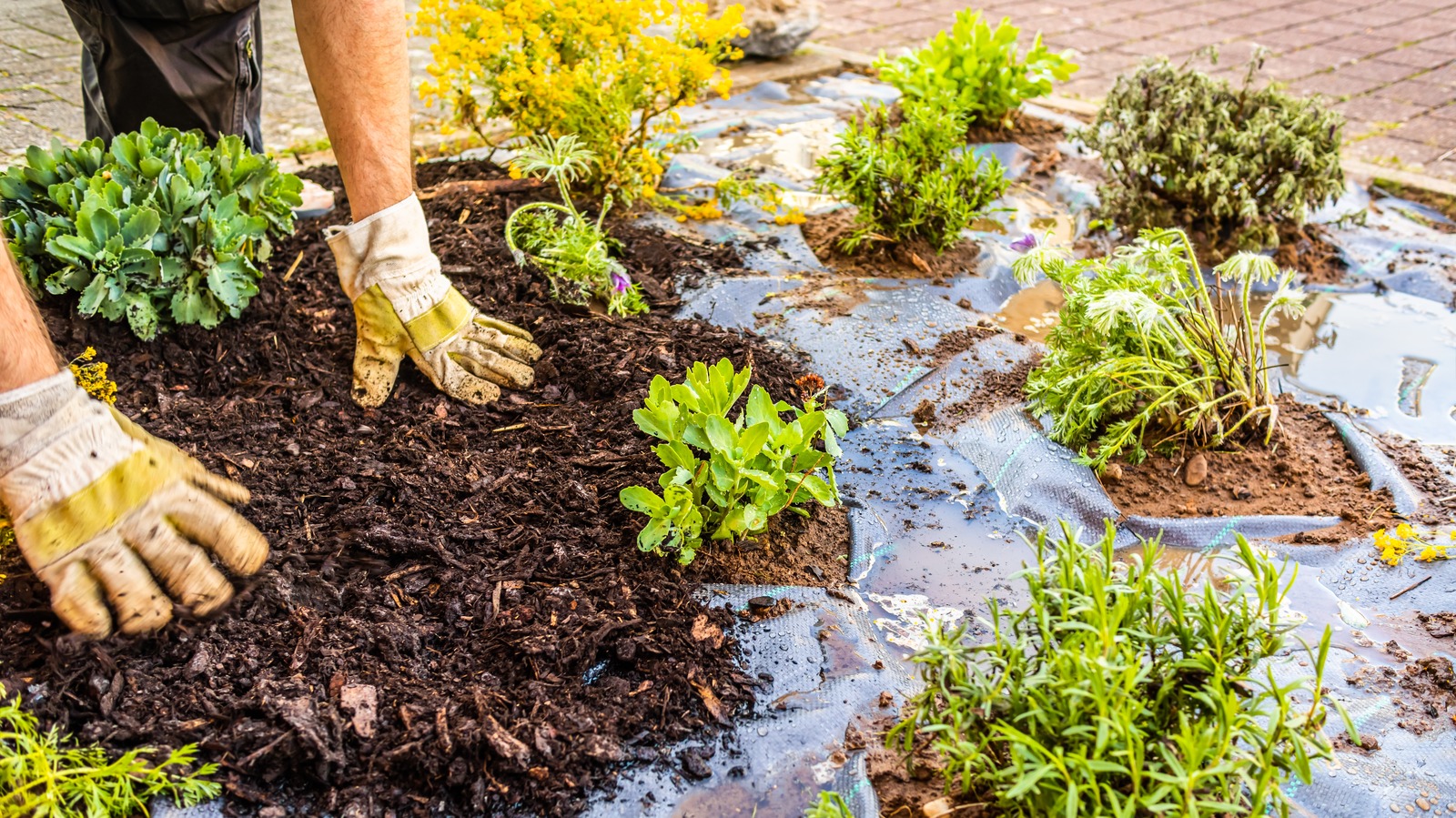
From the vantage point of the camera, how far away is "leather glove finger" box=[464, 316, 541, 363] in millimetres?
2684

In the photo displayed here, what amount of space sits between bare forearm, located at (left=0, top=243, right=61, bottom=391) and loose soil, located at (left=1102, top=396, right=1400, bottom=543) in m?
2.33

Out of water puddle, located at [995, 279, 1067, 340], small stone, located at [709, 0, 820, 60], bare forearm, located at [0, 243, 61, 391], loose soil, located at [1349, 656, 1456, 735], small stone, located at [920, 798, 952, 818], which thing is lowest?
loose soil, located at [1349, 656, 1456, 735]

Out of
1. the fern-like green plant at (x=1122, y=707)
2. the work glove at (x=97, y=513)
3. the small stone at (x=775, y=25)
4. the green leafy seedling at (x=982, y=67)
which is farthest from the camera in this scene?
the small stone at (x=775, y=25)

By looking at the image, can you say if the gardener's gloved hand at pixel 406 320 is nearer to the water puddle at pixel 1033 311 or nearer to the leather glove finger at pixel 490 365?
the leather glove finger at pixel 490 365

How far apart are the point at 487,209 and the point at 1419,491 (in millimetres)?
2938

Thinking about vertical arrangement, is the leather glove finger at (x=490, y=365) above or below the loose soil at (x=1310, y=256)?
above

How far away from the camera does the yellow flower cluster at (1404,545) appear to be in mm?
2209

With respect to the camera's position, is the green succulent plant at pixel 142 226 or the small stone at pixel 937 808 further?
the green succulent plant at pixel 142 226

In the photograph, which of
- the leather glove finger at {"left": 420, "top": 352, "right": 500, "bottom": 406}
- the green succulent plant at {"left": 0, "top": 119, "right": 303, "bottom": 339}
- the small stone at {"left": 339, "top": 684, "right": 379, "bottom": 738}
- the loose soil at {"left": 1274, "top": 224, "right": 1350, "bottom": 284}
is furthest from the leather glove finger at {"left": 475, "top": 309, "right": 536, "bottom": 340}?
the loose soil at {"left": 1274, "top": 224, "right": 1350, "bottom": 284}

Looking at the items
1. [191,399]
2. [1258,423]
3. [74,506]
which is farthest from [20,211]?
[1258,423]

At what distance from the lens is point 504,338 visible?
2727mm

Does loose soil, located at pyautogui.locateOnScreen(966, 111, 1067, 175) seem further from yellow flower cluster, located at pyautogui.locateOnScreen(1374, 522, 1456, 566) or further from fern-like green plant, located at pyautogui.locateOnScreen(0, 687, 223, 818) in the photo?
fern-like green plant, located at pyautogui.locateOnScreen(0, 687, 223, 818)

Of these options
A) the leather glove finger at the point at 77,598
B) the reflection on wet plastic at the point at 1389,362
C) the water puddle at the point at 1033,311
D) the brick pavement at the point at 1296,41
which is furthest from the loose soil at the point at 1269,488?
the brick pavement at the point at 1296,41

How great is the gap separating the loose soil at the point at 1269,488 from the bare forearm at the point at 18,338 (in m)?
2.33
